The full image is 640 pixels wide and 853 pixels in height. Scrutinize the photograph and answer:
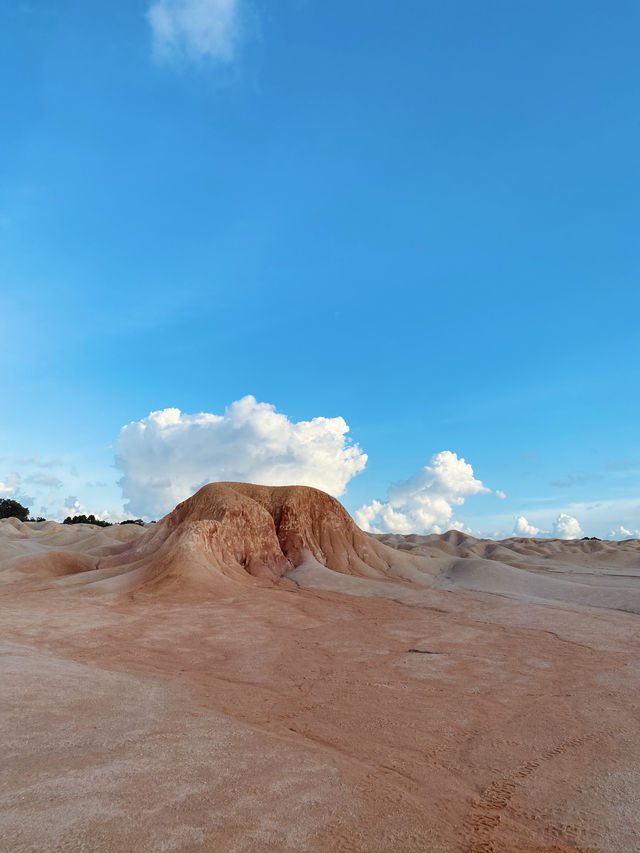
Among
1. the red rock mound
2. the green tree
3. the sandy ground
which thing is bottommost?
the sandy ground

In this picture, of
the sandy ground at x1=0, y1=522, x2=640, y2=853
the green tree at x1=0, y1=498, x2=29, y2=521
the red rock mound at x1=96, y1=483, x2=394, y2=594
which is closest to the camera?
the sandy ground at x1=0, y1=522, x2=640, y2=853

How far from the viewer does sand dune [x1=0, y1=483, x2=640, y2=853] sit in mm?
4879

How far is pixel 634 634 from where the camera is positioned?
17.6 m

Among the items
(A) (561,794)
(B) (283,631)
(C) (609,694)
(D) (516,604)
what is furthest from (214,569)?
(A) (561,794)

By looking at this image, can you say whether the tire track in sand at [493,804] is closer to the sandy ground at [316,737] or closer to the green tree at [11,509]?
the sandy ground at [316,737]

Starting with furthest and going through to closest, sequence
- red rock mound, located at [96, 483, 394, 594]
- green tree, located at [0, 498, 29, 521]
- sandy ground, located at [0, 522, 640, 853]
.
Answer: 1. green tree, located at [0, 498, 29, 521]
2. red rock mound, located at [96, 483, 394, 594]
3. sandy ground, located at [0, 522, 640, 853]

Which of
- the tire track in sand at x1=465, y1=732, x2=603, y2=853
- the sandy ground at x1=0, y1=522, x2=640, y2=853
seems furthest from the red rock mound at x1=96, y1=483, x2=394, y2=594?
the tire track in sand at x1=465, y1=732, x2=603, y2=853

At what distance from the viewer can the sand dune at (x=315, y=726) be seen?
16.0 feet

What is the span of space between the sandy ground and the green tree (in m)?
79.9

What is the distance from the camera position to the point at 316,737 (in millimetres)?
7680

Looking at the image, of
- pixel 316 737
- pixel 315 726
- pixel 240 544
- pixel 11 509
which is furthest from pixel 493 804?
pixel 11 509

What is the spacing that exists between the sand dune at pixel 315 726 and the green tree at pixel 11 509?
74751mm

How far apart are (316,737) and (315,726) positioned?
0.59 metres

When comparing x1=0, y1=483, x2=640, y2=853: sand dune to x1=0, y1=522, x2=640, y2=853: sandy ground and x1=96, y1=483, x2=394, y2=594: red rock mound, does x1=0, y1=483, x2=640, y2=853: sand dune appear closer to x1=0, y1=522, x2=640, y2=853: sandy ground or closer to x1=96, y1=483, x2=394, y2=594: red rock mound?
x1=0, y1=522, x2=640, y2=853: sandy ground
